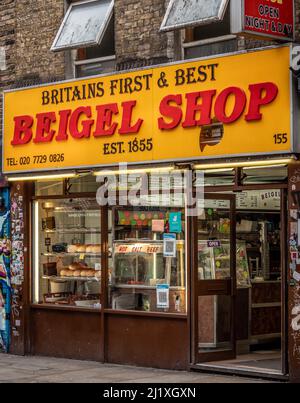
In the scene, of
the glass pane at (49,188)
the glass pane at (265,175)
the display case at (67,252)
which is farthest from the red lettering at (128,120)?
the glass pane at (49,188)

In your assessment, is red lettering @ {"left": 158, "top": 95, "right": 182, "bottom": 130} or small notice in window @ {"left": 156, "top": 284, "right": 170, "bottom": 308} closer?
red lettering @ {"left": 158, "top": 95, "right": 182, "bottom": 130}

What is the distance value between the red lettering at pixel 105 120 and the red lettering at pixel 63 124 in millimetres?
629

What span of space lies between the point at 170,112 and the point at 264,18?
214 cm

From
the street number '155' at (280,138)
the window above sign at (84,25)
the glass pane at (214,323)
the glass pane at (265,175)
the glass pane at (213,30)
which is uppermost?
the window above sign at (84,25)

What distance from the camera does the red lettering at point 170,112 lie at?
1330 centimetres

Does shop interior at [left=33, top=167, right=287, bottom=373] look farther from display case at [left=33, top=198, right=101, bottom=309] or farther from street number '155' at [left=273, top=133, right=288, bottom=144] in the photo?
street number '155' at [left=273, top=133, right=288, bottom=144]

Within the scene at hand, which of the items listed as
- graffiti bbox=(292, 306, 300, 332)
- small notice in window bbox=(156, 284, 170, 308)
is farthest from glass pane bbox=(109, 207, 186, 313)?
graffiti bbox=(292, 306, 300, 332)

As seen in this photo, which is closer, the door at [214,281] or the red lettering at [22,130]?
the door at [214,281]

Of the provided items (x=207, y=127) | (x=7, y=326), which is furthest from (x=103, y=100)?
(x=7, y=326)

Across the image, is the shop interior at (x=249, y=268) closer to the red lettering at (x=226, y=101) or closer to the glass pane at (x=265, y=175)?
the glass pane at (x=265, y=175)

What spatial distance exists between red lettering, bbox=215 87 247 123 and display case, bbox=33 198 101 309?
3038mm

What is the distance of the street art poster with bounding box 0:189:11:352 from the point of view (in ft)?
52.5

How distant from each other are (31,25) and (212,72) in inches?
167

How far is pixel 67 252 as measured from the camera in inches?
611
